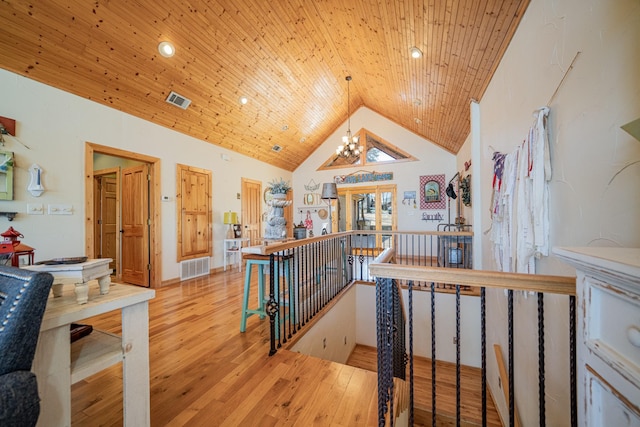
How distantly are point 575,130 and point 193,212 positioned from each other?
517cm

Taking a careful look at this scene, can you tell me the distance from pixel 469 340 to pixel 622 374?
13.3 feet

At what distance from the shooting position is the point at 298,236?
364cm

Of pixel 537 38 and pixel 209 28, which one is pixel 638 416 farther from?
pixel 209 28

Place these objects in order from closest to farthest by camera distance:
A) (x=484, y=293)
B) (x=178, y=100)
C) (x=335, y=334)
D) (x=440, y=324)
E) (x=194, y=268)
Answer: (x=484, y=293) → (x=335, y=334) → (x=178, y=100) → (x=440, y=324) → (x=194, y=268)

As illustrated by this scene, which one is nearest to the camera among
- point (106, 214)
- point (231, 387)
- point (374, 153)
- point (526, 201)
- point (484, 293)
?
point (484, 293)

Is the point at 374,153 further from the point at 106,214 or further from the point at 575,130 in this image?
the point at 106,214

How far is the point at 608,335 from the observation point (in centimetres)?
64

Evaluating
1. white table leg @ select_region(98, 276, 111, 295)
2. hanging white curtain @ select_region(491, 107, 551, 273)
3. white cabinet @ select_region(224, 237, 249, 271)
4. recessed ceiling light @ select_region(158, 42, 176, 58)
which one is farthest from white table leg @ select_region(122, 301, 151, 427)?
white cabinet @ select_region(224, 237, 249, 271)

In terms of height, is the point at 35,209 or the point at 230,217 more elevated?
the point at 35,209

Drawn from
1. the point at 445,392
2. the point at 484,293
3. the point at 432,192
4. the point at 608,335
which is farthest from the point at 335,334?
the point at 432,192

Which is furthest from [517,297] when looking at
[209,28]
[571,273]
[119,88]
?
[119,88]

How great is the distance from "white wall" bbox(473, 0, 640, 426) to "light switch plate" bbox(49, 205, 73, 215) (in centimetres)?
488

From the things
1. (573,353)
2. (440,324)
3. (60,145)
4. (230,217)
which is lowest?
(440,324)

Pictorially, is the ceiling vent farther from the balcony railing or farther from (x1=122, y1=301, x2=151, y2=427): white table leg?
(x1=122, y1=301, x2=151, y2=427): white table leg
